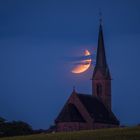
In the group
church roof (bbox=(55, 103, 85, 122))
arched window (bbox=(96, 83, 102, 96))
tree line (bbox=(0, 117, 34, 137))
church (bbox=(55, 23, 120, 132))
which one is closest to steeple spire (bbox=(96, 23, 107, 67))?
church (bbox=(55, 23, 120, 132))

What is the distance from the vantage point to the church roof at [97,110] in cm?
14036

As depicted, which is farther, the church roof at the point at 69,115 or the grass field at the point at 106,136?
the church roof at the point at 69,115

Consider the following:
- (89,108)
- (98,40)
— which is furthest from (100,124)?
(98,40)

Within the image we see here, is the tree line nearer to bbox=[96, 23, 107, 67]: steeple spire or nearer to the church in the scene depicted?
the church

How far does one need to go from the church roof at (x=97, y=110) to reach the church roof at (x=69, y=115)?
2.32 metres

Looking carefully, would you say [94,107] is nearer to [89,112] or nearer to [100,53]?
[89,112]

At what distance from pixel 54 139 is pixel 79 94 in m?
73.3

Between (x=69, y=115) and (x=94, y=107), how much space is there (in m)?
8.64

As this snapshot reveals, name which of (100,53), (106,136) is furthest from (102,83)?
(106,136)

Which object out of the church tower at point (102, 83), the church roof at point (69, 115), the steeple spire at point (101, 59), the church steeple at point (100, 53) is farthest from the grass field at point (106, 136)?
the church steeple at point (100, 53)

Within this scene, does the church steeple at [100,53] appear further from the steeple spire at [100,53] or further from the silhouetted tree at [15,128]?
the silhouetted tree at [15,128]

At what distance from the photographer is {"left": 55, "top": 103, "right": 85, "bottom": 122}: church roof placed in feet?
440

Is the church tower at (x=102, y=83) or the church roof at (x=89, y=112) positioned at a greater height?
the church tower at (x=102, y=83)

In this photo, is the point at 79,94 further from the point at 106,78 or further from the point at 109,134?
the point at 109,134
